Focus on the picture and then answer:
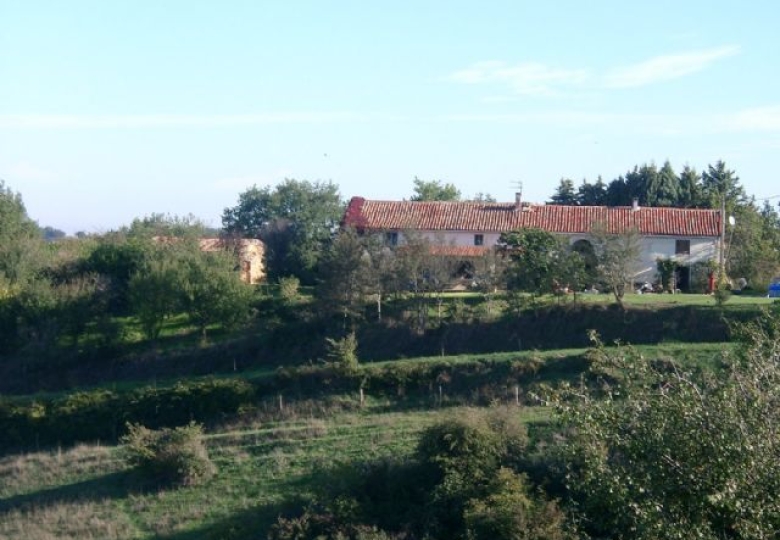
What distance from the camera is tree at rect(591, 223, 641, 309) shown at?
37.8 metres

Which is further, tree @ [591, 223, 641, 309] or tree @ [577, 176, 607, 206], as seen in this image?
tree @ [577, 176, 607, 206]

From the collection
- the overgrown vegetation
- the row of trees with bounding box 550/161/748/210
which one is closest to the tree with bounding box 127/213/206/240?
the overgrown vegetation

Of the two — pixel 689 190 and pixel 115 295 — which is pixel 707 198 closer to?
pixel 689 190

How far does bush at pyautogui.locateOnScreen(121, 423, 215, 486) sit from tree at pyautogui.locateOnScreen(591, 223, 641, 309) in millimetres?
18085

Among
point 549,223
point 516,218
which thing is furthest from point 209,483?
point 549,223

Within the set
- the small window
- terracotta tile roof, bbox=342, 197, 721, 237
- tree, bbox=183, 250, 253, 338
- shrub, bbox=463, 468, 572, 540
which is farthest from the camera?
terracotta tile roof, bbox=342, 197, 721, 237

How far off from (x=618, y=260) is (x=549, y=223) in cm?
1148

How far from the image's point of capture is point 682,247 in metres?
47.4

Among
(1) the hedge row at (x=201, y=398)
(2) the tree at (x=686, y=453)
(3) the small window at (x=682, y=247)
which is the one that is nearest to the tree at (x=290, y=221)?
(1) the hedge row at (x=201, y=398)

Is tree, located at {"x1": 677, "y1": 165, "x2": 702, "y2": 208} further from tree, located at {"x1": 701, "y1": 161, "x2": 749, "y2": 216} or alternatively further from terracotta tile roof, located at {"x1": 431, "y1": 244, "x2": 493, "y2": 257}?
terracotta tile roof, located at {"x1": 431, "y1": 244, "x2": 493, "y2": 257}

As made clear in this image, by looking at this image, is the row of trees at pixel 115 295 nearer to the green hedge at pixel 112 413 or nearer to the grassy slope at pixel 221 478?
the green hedge at pixel 112 413

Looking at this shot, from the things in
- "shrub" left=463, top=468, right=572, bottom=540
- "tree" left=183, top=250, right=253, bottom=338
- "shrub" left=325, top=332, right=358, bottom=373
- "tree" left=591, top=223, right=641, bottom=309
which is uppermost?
"tree" left=591, top=223, right=641, bottom=309

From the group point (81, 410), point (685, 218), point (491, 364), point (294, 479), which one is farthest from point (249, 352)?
point (685, 218)

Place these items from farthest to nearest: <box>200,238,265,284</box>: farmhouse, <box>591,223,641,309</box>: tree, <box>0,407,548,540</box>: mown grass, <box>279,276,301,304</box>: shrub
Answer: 1. <box>200,238,265,284</box>: farmhouse
2. <box>279,276,301,304</box>: shrub
3. <box>591,223,641,309</box>: tree
4. <box>0,407,548,540</box>: mown grass
